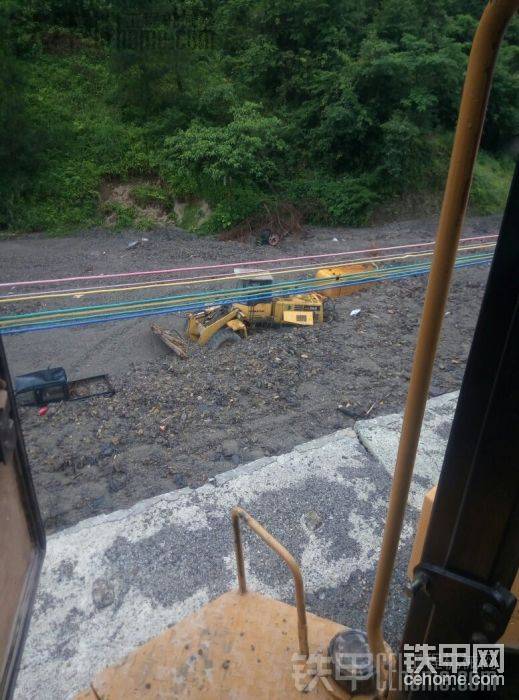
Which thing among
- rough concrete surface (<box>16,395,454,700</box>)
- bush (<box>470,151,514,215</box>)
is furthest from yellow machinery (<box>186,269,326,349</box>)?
bush (<box>470,151,514,215</box>)

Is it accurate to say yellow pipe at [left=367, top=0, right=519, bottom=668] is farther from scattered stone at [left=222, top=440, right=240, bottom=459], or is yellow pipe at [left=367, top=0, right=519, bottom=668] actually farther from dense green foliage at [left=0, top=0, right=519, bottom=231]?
dense green foliage at [left=0, top=0, right=519, bottom=231]

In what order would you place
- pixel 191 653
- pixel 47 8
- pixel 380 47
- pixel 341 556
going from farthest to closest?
pixel 47 8, pixel 380 47, pixel 341 556, pixel 191 653

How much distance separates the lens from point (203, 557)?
321cm

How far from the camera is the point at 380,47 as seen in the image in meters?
14.1

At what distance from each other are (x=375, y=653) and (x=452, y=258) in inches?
49.6

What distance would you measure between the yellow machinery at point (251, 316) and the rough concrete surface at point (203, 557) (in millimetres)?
4255

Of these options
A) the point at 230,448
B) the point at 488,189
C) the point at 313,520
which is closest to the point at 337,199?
the point at 488,189

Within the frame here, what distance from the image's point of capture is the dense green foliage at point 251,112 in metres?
14.7

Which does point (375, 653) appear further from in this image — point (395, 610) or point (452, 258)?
point (395, 610)

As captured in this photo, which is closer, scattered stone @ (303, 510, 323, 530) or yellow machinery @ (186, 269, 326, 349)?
scattered stone @ (303, 510, 323, 530)

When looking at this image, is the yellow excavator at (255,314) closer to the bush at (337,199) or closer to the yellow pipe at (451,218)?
the yellow pipe at (451,218)

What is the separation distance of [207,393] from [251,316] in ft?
7.87

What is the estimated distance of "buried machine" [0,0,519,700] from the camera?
99 centimetres

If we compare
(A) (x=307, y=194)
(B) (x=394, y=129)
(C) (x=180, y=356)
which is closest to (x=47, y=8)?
(A) (x=307, y=194)
